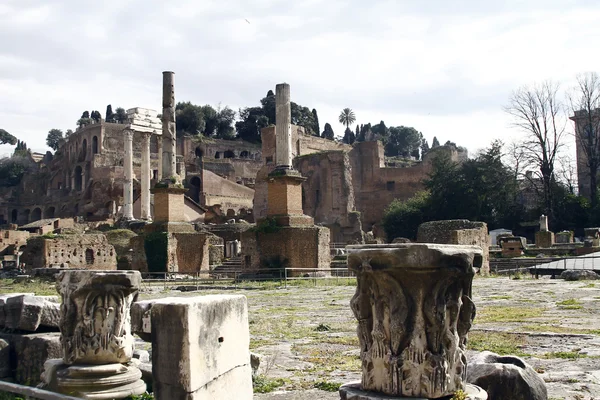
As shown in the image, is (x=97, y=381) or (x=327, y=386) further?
(x=327, y=386)

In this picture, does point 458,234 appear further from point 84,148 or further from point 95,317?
point 84,148

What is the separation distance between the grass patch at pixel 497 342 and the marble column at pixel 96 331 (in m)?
3.64

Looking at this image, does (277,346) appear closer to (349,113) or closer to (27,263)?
(27,263)

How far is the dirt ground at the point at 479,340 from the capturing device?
561 centimetres

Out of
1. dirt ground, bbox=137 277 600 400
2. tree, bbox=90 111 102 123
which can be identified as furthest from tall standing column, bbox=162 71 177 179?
tree, bbox=90 111 102 123

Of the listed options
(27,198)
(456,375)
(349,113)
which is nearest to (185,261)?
(456,375)

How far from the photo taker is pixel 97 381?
5266 mm

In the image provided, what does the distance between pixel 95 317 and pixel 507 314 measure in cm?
707

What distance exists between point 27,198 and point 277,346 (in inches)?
3156

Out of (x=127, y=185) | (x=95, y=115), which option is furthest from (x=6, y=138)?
(x=127, y=185)

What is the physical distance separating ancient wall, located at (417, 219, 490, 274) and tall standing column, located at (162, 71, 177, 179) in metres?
10.7

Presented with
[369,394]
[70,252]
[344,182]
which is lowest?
[369,394]

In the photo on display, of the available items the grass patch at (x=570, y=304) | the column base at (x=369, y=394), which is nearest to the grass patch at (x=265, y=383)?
the column base at (x=369, y=394)

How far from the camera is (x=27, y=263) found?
1131 inches
